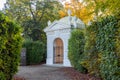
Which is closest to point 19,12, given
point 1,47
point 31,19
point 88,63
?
point 31,19

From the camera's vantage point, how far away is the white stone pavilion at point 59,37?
17469 mm

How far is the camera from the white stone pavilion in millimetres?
17469

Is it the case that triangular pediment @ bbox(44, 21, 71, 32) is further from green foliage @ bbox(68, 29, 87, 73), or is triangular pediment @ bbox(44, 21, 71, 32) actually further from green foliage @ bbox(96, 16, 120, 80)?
green foliage @ bbox(96, 16, 120, 80)

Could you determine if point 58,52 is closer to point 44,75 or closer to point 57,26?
point 57,26

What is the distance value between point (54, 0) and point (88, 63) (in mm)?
18017

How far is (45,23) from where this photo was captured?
24906mm

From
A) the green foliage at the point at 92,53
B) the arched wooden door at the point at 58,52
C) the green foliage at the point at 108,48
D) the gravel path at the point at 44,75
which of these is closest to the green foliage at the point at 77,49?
the gravel path at the point at 44,75

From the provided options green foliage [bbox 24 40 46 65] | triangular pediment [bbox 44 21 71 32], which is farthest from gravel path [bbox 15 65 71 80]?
green foliage [bbox 24 40 46 65]

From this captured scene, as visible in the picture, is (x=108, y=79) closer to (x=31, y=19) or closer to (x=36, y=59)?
(x=36, y=59)

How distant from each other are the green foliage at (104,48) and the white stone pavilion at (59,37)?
799 cm

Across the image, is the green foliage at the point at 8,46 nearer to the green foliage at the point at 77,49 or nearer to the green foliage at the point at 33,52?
the green foliage at the point at 77,49

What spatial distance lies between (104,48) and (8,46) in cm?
375

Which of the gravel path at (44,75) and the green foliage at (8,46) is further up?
the green foliage at (8,46)

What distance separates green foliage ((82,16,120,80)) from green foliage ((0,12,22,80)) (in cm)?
335
